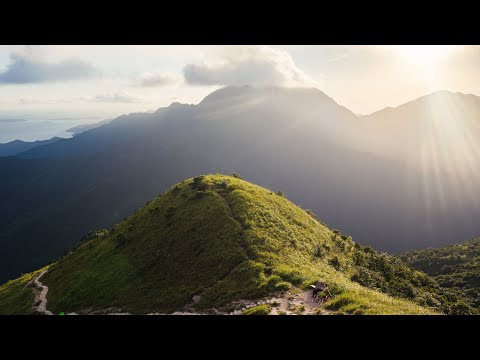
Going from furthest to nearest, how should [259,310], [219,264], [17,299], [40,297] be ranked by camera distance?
1. [17,299]
2. [40,297]
3. [219,264]
4. [259,310]

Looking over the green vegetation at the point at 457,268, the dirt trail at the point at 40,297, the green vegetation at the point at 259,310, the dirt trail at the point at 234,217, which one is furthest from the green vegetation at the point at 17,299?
the green vegetation at the point at 457,268

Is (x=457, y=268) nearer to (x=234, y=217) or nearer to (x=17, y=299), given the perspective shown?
(x=234, y=217)

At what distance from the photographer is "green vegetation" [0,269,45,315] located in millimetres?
45938

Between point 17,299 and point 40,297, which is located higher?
point 40,297

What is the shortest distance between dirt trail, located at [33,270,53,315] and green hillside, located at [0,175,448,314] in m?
0.95

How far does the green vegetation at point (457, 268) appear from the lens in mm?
82125

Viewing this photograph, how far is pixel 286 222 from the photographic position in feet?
151

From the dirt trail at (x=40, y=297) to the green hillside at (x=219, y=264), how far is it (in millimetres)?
951

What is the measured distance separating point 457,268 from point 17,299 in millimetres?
122145

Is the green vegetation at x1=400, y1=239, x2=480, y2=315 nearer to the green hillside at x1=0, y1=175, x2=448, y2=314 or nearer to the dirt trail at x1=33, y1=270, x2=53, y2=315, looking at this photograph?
the green hillside at x1=0, y1=175, x2=448, y2=314

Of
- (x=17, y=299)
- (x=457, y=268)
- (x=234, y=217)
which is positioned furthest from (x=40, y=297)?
(x=457, y=268)

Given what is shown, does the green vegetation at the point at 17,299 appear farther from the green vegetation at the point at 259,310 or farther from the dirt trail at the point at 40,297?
the green vegetation at the point at 259,310

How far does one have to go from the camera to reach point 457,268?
371ft

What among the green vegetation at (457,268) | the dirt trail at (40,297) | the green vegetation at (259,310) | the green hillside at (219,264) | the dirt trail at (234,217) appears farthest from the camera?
the green vegetation at (457,268)
